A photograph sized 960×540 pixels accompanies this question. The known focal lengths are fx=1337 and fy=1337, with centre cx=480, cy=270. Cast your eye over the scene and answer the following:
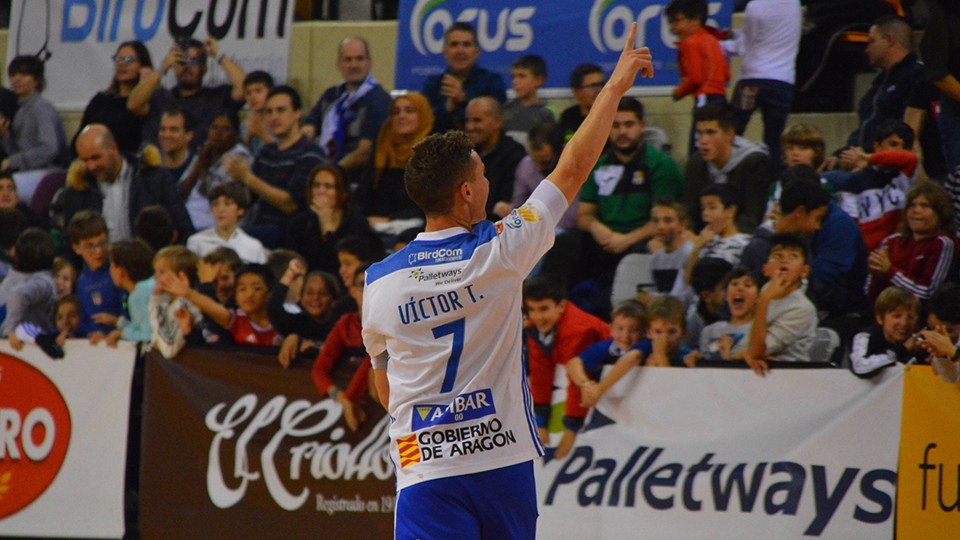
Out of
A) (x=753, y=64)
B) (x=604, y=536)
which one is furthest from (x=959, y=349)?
(x=753, y=64)

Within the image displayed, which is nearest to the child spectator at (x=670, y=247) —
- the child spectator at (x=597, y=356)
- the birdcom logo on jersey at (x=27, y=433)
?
the child spectator at (x=597, y=356)

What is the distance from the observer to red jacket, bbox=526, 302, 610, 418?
895 cm

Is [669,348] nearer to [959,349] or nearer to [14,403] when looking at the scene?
[959,349]

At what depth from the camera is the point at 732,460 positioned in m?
8.52

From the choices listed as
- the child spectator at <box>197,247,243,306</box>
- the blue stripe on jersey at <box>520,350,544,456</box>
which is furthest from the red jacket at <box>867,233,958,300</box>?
the child spectator at <box>197,247,243,306</box>

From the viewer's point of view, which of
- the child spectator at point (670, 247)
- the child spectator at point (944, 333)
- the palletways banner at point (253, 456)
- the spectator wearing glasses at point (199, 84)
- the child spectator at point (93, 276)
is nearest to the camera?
the child spectator at point (944, 333)

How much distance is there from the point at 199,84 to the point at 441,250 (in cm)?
868

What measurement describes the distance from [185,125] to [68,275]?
2.33 metres

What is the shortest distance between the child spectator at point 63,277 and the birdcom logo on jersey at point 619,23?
190 inches

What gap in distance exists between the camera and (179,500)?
33.5 ft

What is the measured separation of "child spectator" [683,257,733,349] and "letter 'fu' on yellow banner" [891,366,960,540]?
1.47 metres

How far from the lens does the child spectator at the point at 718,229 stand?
30.4ft

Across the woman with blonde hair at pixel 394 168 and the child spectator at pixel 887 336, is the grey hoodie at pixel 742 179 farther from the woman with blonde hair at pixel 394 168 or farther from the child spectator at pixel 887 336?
the woman with blonde hair at pixel 394 168

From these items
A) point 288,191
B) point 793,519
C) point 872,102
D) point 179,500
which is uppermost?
point 872,102
